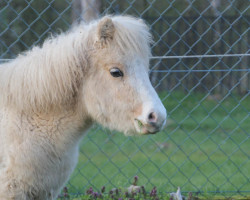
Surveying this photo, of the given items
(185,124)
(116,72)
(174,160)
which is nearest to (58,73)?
(116,72)

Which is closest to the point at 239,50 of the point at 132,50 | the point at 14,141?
the point at 132,50

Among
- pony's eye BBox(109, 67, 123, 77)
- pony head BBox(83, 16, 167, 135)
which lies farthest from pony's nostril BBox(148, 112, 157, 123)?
pony's eye BBox(109, 67, 123, 77)

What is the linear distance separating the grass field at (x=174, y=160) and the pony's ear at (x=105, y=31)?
1.35m

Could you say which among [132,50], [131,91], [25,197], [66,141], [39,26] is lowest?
[39,26]

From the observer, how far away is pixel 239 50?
6.77m

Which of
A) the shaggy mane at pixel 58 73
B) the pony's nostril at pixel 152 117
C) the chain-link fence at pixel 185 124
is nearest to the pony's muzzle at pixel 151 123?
the pony's nostril at pixel 152 117

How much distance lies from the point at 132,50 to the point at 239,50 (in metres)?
3.90

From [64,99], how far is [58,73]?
6.6 inches

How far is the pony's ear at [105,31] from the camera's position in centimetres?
315

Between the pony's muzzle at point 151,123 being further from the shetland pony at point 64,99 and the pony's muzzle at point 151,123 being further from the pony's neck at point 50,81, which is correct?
the pony's neck at point 50,81

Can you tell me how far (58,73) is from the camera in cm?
320

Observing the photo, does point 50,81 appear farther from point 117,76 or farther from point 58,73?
point 117,76

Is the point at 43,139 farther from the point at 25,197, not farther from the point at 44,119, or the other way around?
the point at 25,197

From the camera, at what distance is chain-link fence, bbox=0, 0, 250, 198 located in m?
4.91
